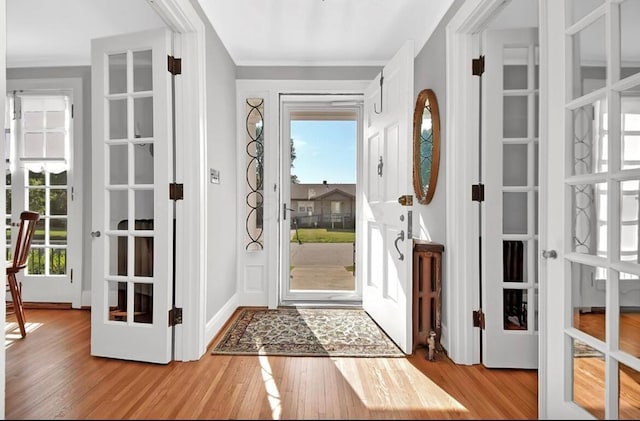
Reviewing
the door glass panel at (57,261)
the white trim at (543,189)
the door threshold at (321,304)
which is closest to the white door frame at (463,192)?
the white trim at (543,189)

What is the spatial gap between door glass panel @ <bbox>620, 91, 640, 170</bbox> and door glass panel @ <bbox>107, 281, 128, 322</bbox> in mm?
2739

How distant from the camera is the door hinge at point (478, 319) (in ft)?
7.98

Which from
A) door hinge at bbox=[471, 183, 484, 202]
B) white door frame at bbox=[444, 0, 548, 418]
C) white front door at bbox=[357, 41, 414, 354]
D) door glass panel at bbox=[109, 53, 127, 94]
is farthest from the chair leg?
door hinge at bbox=[471, 183, 484, 202]

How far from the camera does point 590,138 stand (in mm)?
1424

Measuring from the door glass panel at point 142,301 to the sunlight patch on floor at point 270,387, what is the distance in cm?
80

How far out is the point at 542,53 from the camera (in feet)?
5.36

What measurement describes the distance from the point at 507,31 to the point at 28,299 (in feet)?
15.7

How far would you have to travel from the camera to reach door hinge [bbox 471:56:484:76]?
95.3 inches

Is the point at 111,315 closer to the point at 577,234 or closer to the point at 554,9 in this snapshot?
the point at 577,234

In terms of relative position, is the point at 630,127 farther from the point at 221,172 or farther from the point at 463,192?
the point at 221,172

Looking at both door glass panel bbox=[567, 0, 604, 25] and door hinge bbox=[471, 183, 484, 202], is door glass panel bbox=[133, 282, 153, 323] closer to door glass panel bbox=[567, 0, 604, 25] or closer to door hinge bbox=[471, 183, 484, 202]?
door hinge bbox=[471, 183, 484, 202]

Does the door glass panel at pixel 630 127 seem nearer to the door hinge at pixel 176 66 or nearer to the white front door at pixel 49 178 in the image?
the door hinge at pixel 176 66

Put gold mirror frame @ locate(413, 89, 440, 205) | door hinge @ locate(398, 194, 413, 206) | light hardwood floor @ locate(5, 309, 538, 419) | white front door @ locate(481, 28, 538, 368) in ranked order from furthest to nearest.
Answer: gold mirror frame @ locate(413, 89, 440, 205) < door hinge @ locate(398, 194, 413, 206) < white front door @ locate(481, 28, 538, 368) < light hardwood floor @ locate(5, 309, 538, 419)

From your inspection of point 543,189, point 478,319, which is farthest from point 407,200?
point 543,189
